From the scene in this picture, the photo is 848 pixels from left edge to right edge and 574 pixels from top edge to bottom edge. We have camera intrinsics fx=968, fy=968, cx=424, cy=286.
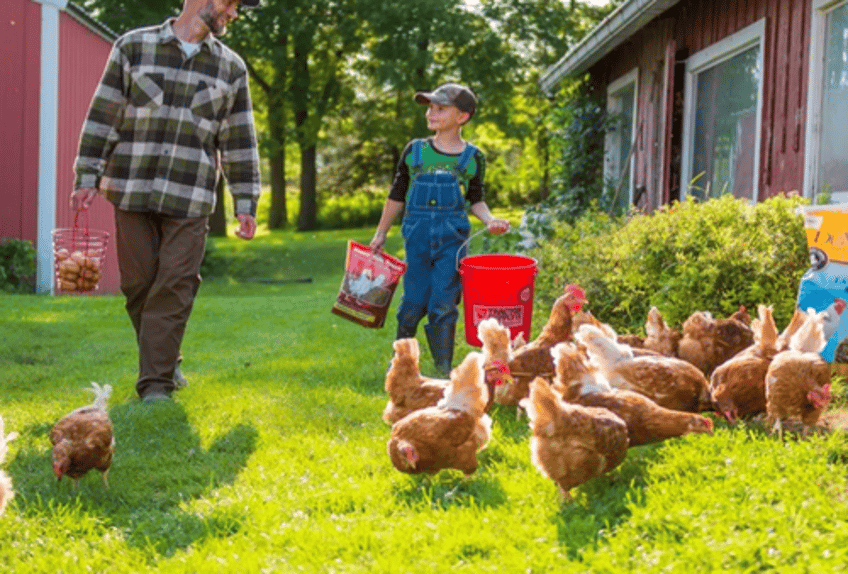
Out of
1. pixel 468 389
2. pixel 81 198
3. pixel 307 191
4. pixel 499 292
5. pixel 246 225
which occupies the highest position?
pixel 307 191

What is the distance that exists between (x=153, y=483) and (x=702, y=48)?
7.36 m

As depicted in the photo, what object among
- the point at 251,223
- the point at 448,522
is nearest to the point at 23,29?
the point at 251,223

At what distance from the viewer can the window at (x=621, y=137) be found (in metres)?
12.8

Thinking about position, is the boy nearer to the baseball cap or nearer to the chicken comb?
the baseball cap

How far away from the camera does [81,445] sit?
12.7 feet

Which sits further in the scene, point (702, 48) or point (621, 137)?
point (621, 137)

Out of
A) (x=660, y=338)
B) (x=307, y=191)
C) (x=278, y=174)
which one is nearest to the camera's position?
(x=660, y=338)

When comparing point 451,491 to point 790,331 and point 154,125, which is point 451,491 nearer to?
point 790,331

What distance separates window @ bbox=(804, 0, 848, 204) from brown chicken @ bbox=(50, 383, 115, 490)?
5.12 m

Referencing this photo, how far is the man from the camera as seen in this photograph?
5.44m

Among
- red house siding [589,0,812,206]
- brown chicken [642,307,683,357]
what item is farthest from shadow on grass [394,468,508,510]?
red house siding [589,0,812,206]

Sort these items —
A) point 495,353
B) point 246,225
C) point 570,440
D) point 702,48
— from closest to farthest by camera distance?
point 570,440 < point 495,353 < point 246,225 < point 702,48

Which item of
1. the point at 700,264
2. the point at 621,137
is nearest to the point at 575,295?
the point at 700,264

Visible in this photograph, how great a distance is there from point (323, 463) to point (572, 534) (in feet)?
4.59
